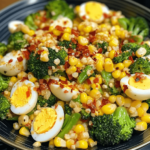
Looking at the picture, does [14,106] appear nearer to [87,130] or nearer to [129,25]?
[87,130]

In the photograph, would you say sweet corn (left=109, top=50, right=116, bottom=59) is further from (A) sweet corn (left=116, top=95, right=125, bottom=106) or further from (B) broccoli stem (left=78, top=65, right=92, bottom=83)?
(A) sweet corn (left=116, top=95, right=125, bottom=106)

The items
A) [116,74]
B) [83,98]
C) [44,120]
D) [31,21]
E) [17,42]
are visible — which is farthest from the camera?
[31,21]

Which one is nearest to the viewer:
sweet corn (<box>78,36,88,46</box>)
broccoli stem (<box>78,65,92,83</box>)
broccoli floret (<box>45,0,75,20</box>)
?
broccoli stem (<box>78,65,92,83</box>)

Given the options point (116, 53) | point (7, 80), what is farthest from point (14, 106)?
point (116, 53)

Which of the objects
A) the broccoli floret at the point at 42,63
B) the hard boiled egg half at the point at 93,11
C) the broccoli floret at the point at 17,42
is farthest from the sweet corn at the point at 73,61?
the hard boiled egg half at the point at 93,11

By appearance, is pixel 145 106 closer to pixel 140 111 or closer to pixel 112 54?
pixel 140 111

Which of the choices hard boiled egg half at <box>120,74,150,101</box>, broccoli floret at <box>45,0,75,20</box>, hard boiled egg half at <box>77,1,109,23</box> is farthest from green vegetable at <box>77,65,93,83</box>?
broccoli floret at <box>45,0,75,20</box>

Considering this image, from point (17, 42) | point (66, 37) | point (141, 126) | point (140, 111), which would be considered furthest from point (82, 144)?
point (17, 42)
